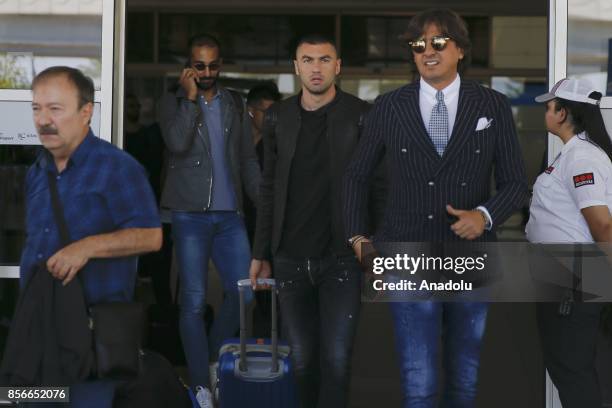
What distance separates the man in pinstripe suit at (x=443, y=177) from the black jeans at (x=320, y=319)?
1.64ft

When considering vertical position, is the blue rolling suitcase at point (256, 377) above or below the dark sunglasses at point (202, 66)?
below

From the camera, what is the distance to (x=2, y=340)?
16.4 ft

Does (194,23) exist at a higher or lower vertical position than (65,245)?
higher

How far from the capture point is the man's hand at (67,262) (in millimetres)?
3311

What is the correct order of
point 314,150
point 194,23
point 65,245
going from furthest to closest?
point 194,23, point 314,150, point 65,245

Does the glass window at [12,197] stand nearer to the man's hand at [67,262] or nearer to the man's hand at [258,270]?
the man's hand at [258,270]

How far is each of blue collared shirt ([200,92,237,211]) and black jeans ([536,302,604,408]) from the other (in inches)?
73.6

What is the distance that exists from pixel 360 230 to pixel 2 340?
2.05 metres

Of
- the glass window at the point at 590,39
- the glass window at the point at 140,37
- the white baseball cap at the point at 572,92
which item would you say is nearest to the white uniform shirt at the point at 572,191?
the white baseball cap at the point at 572,92

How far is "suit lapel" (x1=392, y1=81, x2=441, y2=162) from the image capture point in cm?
380

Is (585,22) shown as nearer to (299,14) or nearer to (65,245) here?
(65,245)

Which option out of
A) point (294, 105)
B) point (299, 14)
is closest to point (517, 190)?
point (294, 105)

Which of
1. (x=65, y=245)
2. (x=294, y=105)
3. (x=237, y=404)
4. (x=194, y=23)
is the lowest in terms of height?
(x=237, y=404)

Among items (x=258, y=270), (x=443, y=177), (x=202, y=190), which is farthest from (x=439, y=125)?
(x=202, y=190)
